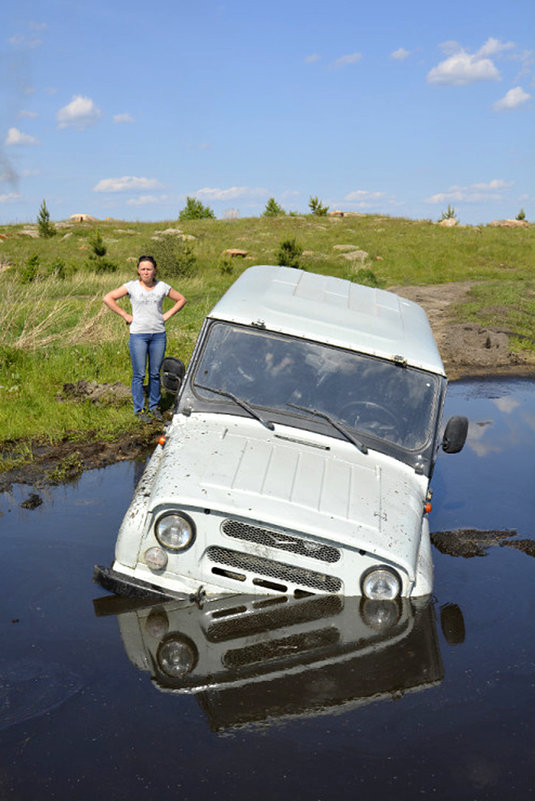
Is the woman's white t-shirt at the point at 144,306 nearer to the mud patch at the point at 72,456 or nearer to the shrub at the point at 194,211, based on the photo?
the mud patch at the point at 72,456

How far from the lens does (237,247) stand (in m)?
38.6

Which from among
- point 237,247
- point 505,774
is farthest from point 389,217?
point 505,774

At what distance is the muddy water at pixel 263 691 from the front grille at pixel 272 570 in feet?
0.34

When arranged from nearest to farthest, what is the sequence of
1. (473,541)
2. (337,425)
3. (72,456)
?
(337,425) < (473,541) < (72,456)

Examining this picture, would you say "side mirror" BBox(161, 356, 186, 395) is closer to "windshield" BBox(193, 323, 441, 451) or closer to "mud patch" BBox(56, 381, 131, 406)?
"windshield" BBox(193, 323, 441, 451)

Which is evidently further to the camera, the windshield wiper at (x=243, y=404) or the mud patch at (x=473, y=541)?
the mud patch at (x=473, y=541)

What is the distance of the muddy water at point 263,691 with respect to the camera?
339 cm

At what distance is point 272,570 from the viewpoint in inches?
183

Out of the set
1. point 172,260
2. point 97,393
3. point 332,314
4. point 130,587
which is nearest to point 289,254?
point 172,260

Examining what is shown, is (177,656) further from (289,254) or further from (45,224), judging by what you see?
(45,224)

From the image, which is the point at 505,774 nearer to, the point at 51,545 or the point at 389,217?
the point at 51,545

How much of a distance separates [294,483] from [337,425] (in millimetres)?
661

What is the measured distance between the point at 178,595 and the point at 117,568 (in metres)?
0.39

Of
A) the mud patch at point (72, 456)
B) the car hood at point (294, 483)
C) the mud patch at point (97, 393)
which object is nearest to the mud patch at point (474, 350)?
the mud patch at point (97, 393)
